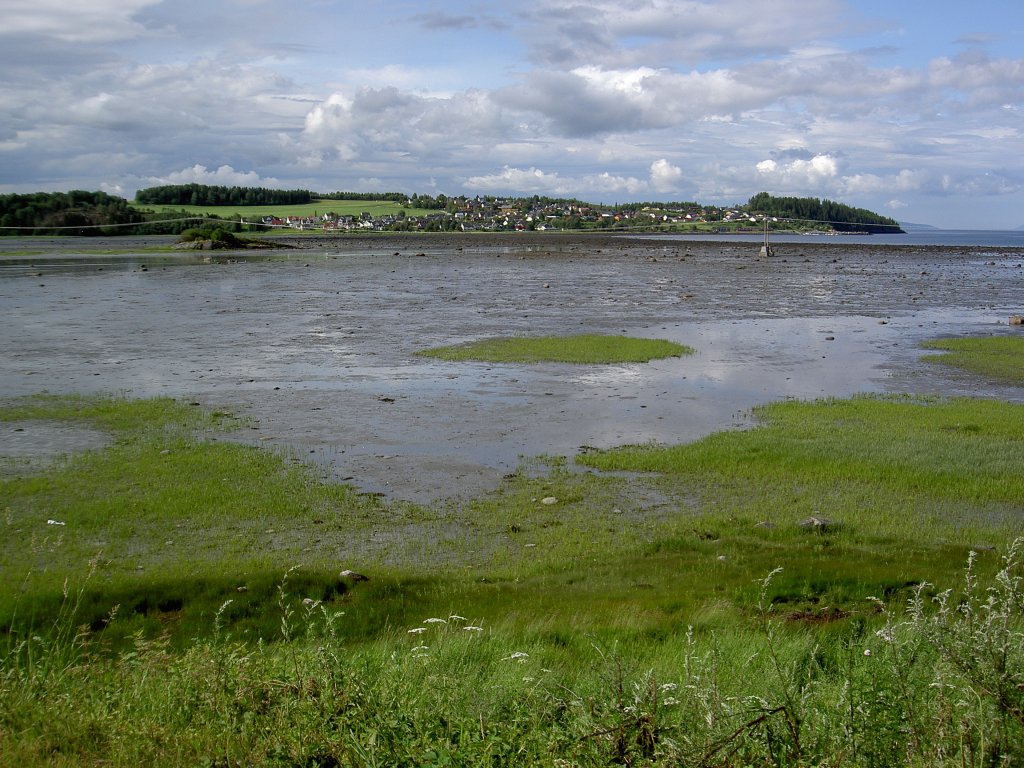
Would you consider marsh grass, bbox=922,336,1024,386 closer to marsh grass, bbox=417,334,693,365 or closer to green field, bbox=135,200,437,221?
marsh grass, bbox=417,334,693,365

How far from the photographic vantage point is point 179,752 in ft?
14.7

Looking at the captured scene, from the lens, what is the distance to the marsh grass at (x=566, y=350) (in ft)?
79.6

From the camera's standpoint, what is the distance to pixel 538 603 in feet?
29.0

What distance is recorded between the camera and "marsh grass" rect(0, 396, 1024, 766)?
4527 mm

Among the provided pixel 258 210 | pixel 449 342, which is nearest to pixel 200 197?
pixel 258 210

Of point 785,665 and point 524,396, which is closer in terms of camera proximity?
Answer: point 785,665

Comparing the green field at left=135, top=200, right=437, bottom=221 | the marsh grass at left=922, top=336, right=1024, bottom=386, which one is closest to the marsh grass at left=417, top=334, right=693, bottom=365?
the marsh grass at left=922, top=336, right=1024, bottom=386

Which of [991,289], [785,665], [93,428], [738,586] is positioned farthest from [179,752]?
[991,289]

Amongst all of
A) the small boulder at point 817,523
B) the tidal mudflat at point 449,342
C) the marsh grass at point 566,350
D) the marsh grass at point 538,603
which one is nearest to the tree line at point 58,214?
the tidal mudflat at point 449,342

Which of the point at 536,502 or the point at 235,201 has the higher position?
the point at 235,201

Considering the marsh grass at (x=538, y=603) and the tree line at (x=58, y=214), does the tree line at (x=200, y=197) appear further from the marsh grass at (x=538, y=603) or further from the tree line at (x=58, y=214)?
the marsh grass at (x=538, y=603)

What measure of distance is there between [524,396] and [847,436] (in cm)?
696

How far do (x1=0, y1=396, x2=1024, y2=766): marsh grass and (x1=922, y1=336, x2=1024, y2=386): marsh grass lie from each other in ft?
18.3

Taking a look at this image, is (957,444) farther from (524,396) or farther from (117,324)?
(117,324)
